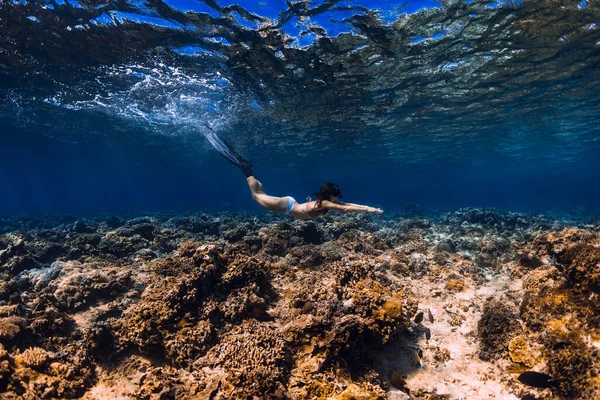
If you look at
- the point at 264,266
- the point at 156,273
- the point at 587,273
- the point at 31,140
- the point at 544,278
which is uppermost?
the point at 31,140

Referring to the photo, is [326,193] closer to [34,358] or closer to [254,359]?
[254,359]

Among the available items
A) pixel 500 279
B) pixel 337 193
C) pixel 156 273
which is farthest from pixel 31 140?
pixel 500 279

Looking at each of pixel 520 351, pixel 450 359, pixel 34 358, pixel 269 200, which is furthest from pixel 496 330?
pixel 34 358

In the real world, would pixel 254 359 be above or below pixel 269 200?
below

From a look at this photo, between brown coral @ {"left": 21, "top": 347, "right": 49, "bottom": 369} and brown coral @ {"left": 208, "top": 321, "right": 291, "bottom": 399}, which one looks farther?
brown coral @ {"left": 21, "top": 347, "right": 49, "bottom": 369}

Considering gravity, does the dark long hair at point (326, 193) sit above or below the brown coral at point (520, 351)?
above

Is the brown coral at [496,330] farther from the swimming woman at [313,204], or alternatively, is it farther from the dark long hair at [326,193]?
the dark long hair at [326,193]

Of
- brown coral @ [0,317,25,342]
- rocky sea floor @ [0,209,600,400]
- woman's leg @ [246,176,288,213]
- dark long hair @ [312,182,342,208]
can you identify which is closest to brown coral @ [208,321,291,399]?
rocky sea floor @ [0,209,600,400]

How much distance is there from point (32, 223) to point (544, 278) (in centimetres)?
3372

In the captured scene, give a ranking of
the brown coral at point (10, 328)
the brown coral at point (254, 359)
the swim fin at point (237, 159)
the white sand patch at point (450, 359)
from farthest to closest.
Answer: the swim fin at point (237, 159) → the brown coral at point (10, 328) → the white sand patch at point (450, 359) → the brown coral at point (254, 359)

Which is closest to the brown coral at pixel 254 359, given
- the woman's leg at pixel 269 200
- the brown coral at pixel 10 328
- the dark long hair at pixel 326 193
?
the dark long hair at pixel 326 193

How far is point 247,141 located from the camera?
3678 cm

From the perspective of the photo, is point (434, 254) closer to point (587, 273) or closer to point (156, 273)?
point (587, 273)

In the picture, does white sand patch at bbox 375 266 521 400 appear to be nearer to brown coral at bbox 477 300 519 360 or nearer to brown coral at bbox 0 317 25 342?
brown coral at bbox 477 300 519 360
